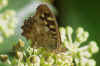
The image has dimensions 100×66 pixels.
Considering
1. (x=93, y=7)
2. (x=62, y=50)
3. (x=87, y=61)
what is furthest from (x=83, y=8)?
(x=62, y=50)

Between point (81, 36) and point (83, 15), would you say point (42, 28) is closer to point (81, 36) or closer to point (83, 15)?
point (81, 36)

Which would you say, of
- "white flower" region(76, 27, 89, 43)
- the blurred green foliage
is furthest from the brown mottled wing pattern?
the blurred green foliage

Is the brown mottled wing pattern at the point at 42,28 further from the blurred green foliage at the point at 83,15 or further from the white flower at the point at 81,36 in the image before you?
the blurred green foliage at the point at 83,15

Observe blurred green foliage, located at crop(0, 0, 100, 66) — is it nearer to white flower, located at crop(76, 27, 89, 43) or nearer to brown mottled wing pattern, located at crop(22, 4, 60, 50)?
white flower, located at crop(76, 27, 89, 43)

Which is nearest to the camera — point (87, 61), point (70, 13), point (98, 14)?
point (87, 61)

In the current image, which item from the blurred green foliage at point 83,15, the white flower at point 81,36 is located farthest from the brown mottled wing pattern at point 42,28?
the blurred green foliage at point 83,15

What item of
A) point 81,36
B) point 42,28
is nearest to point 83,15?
point 81,36

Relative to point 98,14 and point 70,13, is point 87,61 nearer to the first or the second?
point 98,14

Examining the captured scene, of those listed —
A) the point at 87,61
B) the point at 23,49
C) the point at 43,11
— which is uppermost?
the point at 43,11
